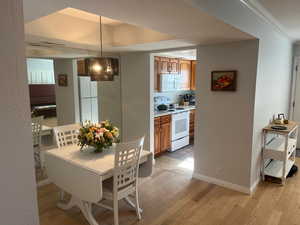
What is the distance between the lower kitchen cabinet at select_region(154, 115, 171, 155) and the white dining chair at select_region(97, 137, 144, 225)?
6.21 ft

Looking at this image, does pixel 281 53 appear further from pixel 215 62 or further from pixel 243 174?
pixel 243 174

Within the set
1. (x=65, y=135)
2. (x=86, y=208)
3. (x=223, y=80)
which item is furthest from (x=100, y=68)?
(x=223, y=80)

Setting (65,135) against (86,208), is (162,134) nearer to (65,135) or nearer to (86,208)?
(65,135)

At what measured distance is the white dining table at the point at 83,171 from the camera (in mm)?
2117

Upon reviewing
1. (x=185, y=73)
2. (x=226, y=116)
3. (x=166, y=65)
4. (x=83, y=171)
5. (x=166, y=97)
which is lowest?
(x=83, y=171)

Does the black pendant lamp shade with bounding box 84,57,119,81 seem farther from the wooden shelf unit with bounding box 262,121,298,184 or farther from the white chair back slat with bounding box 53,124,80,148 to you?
the wooden shelf unit with bounding box 262,121,298,184

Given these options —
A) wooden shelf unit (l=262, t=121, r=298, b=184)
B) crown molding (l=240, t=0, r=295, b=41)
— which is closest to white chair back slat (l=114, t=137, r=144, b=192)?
crown molding (l=240, t=0, r=295, b=41)

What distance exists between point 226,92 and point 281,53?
5.38 feet

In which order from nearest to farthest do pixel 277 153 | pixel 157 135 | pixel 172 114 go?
pixel 277 153 → pixel 157 135 → pixel 172 114

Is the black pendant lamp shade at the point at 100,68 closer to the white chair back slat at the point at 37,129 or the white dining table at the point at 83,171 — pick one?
the white dining table at the point at 83,171

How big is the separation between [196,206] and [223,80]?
1.70 meters

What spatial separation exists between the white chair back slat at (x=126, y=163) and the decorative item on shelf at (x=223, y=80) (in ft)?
4.78

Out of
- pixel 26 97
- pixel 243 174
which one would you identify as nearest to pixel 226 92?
pixel 243 174

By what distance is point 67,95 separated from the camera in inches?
122
